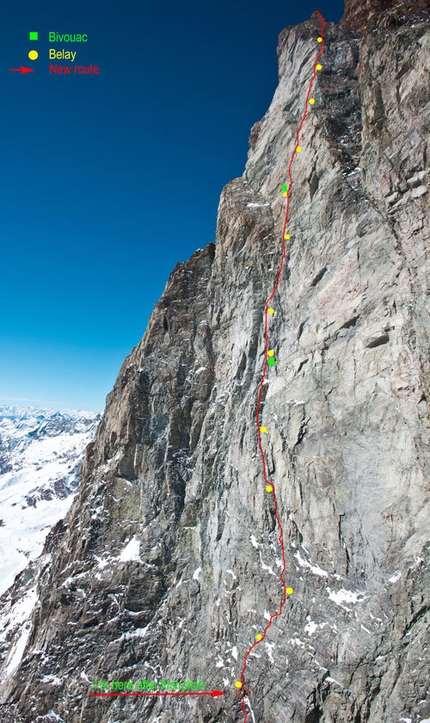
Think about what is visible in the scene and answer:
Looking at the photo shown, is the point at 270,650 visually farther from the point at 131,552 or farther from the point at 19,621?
the point at 19,621

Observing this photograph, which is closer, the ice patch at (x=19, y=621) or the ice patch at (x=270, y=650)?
the ice patch at (x=270, y=650)

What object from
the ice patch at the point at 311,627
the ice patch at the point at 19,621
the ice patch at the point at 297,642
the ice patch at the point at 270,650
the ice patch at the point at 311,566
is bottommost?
the ice patch at the point at 19,621

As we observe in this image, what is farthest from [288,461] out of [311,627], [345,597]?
[311,627]

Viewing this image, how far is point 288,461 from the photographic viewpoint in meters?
25.6

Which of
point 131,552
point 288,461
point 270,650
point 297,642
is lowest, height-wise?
point 270,650

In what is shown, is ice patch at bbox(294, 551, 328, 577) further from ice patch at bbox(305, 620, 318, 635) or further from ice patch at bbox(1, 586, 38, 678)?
ice patch at bbox(1, 586, 38, 678)

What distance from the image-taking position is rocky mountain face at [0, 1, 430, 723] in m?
19.1

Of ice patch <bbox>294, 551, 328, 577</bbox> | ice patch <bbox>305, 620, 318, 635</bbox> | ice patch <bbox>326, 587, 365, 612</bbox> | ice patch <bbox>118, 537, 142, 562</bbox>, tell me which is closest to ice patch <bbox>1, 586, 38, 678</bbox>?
ice patch <bbox>118, 537, 142, 562</bbox>

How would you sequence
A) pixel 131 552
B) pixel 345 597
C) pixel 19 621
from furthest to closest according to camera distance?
pixel 19 621
pixel 131 552
pixel 345 597

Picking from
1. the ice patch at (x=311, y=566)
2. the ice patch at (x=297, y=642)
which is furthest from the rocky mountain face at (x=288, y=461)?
the ice patch at (x=311, y=566)

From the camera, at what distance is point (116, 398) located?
50000 mm

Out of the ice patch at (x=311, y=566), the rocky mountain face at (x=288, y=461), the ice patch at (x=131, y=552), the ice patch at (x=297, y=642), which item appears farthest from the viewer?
the ice patch at (x=131, y=552)

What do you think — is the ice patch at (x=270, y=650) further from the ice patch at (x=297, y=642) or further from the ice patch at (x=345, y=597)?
the ice patch at (x=345, y=597)

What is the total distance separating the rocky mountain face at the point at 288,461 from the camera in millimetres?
19078
